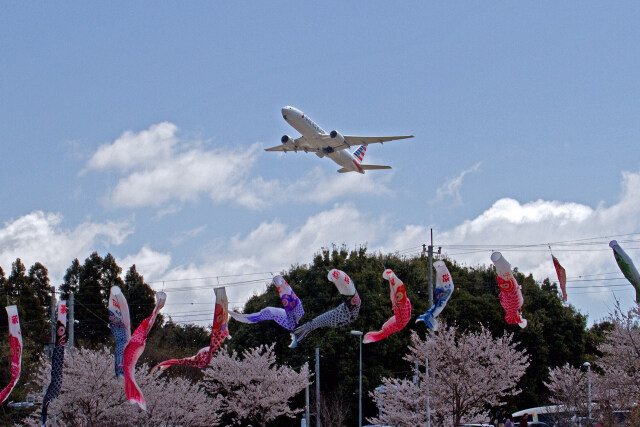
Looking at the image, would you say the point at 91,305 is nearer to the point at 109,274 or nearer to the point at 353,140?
the point at 109,274

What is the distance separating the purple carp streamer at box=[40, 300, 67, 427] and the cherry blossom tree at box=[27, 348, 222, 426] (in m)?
1.50

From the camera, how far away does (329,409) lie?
153 feet

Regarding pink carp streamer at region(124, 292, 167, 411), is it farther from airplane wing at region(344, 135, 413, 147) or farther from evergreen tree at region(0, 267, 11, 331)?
evergreen tree at region(0, 267, 11, 331)

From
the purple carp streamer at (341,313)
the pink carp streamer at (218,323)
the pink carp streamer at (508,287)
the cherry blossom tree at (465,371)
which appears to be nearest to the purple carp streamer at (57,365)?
the pink carp streamer at (218,323)

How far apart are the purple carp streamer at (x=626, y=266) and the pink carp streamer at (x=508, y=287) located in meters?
3.93

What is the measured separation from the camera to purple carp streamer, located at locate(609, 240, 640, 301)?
24422mm

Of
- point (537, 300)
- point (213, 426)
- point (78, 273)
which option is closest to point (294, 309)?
point (213, 426)

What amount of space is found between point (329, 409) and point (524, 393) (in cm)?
1183

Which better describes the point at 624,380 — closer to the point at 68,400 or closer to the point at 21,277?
the point at 68,400

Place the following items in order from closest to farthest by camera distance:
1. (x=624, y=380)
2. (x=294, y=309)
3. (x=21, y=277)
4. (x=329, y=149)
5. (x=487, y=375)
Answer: (x=624, y=380), (x=487, y=375), (x=294, y=309), (x=329, y=149), (x=21, y=277)

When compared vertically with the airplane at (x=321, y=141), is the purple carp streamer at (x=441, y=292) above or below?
below

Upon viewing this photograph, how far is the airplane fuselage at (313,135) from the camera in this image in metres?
49.0

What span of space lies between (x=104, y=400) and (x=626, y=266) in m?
19.4

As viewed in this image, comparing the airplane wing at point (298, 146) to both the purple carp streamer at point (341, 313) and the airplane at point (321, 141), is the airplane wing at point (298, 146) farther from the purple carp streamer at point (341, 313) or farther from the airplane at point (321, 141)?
the purple carp streamer at point (341, 313)
